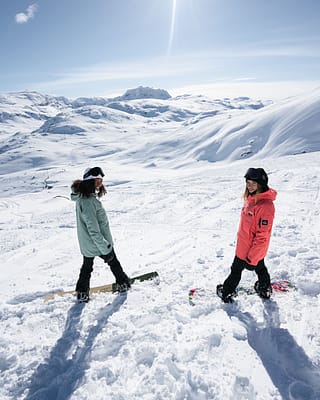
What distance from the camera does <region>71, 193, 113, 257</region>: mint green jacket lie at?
13.4 ft

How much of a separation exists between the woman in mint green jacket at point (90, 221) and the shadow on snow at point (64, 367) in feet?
2.30

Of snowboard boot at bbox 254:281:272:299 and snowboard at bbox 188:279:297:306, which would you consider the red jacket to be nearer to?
snowboard boot at bbox 254:281:272:299

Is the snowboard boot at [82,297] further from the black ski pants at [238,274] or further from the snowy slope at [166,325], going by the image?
the black ski pants at [238,274]

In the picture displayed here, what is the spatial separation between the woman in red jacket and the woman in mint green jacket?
182 centimetres

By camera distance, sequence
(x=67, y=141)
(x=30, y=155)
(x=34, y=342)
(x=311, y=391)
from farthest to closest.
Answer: (x=67, y=141) < (x=30, y=155) < (x=34, y=342) < (x=311, y=391)

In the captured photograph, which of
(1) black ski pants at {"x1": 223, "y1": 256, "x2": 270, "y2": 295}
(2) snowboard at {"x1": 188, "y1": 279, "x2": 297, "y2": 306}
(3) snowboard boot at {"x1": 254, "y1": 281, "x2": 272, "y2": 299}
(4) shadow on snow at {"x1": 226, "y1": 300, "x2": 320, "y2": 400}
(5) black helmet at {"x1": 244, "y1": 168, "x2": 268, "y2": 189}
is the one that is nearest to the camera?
(4) shadow on snow at {"x1": 226, "y1": 300, "x2": 320, "y2": 400}

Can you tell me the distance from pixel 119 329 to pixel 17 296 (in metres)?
2.30

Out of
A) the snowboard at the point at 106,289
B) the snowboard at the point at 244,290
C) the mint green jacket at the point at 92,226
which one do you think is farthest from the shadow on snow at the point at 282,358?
the mint green jacket at the point at 92,226

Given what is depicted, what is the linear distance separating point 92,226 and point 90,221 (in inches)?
2.9

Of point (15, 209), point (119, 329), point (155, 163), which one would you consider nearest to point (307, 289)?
point (119, 329)

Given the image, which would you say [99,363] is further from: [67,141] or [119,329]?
[67,141]

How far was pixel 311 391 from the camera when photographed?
9.29 feet

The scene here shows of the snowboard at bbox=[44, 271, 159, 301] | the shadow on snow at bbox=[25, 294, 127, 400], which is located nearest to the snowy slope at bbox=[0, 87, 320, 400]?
the shadow on snow at bbox=[25, 294, 127, 400]

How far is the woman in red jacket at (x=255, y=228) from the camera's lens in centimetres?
359
